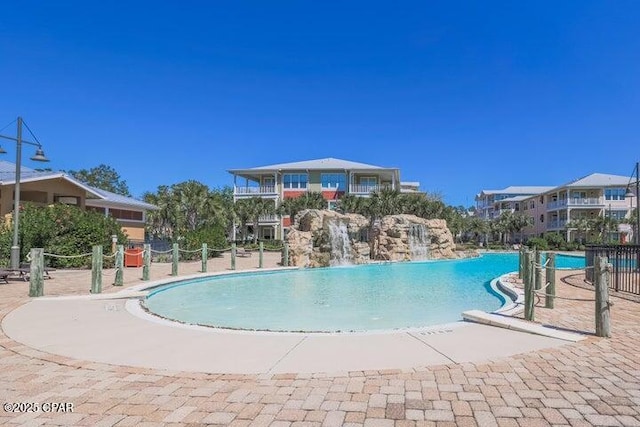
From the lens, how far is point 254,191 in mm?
47469

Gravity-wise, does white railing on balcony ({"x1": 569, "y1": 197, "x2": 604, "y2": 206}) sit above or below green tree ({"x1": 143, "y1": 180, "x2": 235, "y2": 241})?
above

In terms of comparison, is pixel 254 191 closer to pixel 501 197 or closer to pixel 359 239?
pixel 359 239

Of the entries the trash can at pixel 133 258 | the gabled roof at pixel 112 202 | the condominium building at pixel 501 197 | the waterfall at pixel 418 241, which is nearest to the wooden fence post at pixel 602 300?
the trash can at pixel 133 258

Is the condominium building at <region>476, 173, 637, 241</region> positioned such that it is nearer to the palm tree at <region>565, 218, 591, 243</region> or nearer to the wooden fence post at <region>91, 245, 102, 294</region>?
the palm tree at <region>565, 218, 591, 243</region>

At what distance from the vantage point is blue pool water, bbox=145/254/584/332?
9.13 meters

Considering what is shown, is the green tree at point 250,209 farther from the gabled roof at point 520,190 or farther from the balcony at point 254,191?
the gabled roof at point 520,190

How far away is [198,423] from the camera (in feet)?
11.0

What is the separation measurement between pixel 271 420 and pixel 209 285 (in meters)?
13.0

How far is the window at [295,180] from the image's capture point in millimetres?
47719

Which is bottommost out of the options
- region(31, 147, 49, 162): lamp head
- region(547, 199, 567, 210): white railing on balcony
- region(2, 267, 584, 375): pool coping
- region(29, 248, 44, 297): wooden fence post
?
region(2, 267, 584, 375): pool coping

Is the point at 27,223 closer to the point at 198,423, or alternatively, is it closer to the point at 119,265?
the point at 119,265

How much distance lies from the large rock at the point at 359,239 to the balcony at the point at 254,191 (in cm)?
1762

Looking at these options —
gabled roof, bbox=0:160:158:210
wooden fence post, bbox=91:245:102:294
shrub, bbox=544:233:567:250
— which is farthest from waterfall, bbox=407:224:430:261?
wooden fence post, bbox=91:245:102:294

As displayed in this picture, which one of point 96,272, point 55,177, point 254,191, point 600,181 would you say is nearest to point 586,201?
point 600,181
